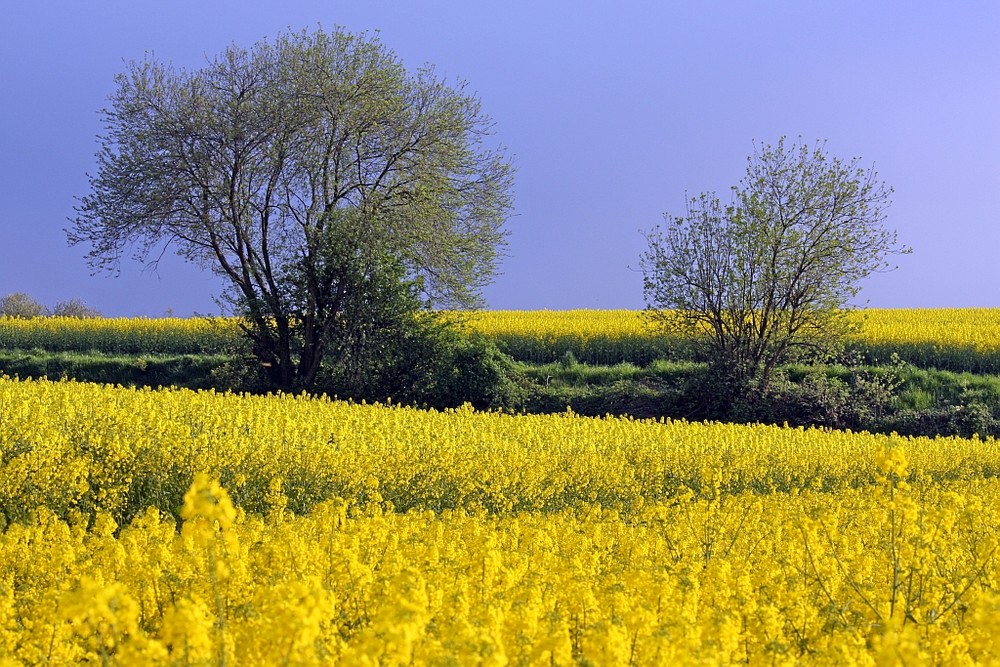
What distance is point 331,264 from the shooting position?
86.0 ft

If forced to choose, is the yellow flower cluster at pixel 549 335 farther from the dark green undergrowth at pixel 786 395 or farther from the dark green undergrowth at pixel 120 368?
the dark green undergrowth at pixel 786 395

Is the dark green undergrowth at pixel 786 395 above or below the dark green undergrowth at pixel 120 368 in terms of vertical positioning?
below

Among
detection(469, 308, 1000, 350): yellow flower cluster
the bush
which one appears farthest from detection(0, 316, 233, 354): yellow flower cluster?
the bush

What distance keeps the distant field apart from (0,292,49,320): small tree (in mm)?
9925

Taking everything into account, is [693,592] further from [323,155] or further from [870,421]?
[323,155]

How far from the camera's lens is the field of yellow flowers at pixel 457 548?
12.0 feet

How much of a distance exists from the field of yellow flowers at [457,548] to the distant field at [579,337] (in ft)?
48.9

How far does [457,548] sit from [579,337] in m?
26.4

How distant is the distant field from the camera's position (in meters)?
29.3

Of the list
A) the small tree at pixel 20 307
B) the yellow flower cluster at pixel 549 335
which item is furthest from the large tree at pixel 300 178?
the small tree at pixel 20 307

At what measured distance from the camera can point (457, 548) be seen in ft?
21.6

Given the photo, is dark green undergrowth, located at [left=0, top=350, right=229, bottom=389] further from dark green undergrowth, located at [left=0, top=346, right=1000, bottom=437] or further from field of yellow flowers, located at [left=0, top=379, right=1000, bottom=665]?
field of yellow flowers, located at [left=0, top=379, right=1000, bottom=665]

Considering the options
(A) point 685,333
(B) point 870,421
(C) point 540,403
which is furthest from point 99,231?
(B) point 870,421

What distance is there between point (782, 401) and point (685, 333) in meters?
3.42
